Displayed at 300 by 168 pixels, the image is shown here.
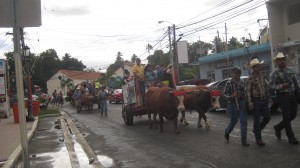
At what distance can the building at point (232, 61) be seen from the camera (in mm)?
35000

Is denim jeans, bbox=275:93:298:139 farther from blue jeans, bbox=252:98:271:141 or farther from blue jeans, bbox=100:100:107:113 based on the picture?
blue jeans, bbox=100:100:107:113

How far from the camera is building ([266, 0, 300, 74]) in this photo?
90.5ft

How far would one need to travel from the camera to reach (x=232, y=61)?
133 feet

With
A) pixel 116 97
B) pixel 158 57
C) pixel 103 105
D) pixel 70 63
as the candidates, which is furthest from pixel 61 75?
pixel 103 105

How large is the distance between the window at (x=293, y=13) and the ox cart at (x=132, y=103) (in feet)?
50.8

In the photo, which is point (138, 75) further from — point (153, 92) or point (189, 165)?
point (189, 165)

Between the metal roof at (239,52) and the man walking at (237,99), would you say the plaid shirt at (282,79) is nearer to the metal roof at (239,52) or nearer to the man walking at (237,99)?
the man walking at (237,99)

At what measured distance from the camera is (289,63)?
2828cm

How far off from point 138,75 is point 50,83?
3572 inches

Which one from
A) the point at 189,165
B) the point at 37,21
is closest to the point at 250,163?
the point at 189,165

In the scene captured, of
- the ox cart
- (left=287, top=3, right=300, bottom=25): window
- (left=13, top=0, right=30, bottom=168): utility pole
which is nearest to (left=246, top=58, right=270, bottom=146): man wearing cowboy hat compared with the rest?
(left=13, top=0, right=30, bottom=168): utility pole

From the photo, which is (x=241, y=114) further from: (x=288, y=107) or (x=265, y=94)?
(x=288, y=107)

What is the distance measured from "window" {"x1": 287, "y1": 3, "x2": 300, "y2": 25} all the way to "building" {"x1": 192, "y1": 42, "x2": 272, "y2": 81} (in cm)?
573

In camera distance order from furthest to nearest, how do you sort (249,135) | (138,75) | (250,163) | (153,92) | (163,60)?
1. (163,60)
2. (138,75)
3. (153,92)
4. (249,135)
5. (250,163)
